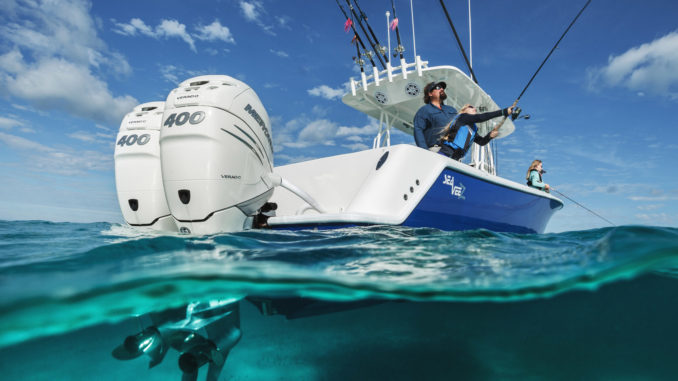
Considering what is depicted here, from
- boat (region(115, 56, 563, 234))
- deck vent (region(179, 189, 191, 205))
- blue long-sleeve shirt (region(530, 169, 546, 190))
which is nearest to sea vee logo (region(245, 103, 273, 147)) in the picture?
boat (region(115, 56, 563, 234))

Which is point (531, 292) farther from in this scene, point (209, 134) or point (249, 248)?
point (209, 134)

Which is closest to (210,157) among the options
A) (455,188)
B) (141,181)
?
(141,181)

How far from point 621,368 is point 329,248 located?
2612mm

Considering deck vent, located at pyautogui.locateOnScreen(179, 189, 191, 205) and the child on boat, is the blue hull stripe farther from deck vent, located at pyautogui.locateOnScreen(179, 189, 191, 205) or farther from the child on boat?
deck vent, located at pyautogui.locateOnScreen(179, 189, 191, 205)

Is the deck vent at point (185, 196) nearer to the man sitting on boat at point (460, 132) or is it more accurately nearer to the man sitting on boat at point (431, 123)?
the man sitting on boat at point (431, 123)

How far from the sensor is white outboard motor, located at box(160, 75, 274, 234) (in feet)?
8.41

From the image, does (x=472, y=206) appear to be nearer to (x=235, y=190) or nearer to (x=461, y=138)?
(x=461, y=138)

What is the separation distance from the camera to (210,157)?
2584 mm

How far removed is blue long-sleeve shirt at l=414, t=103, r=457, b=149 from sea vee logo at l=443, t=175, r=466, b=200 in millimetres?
807

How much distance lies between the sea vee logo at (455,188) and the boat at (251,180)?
1 cm

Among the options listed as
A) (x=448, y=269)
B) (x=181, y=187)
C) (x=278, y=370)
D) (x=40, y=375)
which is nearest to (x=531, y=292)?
(x=448, y=269)

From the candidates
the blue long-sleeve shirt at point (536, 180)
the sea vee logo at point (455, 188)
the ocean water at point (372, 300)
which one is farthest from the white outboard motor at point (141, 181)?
the blue long-sleeve shirt at point (536, 180)

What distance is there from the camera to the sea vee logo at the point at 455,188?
11.5ft

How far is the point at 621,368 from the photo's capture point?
2678 millimetres
